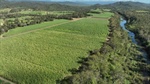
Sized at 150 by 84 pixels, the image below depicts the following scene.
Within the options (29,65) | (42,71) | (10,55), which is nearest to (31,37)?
(10,55)

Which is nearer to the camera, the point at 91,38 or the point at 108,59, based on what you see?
the point at 108,59

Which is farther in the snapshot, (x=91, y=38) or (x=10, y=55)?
(x=91, y=38)

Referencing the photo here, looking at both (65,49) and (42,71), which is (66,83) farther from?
(65,49)

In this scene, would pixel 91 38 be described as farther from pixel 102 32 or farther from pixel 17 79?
pixel 17 79

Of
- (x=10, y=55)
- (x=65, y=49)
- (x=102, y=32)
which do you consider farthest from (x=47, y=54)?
(x=102, y=32)

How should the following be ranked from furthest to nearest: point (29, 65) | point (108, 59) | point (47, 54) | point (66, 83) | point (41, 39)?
point (41, 39)
point (47, 54)
point (108, 59)
point (29, 65)
point (66, 83)

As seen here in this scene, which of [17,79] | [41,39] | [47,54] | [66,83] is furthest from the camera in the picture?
[41,39]
